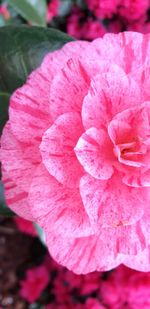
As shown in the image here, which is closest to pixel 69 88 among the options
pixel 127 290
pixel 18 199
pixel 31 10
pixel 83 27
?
pixel 18 199

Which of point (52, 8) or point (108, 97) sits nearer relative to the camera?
point (108, 97)

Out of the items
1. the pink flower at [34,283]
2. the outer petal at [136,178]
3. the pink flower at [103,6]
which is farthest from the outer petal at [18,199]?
the pink flower at [103,6]

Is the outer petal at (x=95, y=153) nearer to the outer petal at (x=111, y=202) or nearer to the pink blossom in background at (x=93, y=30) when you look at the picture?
the outer petal at (x=111, y=202)

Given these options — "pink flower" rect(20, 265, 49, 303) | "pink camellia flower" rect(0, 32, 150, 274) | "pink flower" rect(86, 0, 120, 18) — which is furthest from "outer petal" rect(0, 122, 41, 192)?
"pink flower" rect(86, 0, 120, 18)

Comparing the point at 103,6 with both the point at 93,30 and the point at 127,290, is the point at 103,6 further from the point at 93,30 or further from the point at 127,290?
the point at 127,290

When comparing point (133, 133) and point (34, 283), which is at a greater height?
point (133, 133)

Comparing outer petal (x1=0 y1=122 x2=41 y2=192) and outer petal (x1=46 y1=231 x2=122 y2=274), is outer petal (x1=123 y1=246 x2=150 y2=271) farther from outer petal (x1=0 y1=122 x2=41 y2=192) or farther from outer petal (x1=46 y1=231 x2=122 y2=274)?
outer petal (x1=0 y1=122 x2=41 y2=192)
